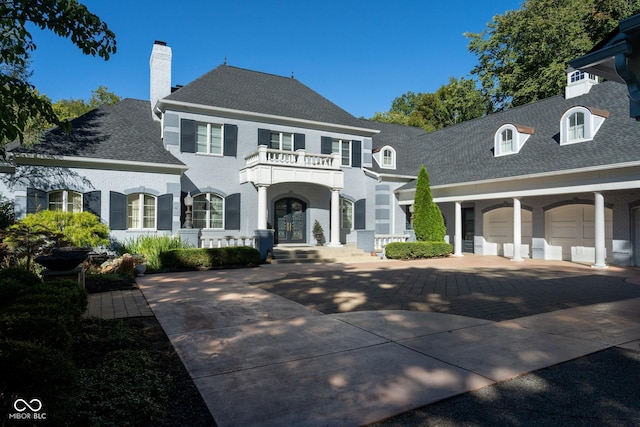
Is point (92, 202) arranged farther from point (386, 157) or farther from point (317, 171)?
point (386, 157)

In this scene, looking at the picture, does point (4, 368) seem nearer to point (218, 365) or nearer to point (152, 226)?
point (218, 365)

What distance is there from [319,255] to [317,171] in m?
4.17

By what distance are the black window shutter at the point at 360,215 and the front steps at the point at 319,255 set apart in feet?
9.99

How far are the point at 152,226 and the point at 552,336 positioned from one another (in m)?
15.1

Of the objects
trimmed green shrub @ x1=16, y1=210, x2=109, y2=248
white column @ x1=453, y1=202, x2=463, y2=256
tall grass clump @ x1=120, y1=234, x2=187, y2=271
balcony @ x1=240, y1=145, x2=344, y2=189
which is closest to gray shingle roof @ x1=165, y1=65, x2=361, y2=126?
balcony @ x1=240, y1=145, x2=344, y2=189

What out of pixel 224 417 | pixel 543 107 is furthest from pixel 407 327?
pixel 543 107

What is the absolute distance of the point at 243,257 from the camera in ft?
49.9

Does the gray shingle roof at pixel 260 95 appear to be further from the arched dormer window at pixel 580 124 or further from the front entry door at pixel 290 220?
the arched dormer window at pixel 580 124

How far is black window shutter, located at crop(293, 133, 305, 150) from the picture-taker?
809 inches

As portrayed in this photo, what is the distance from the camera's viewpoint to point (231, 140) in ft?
61.9

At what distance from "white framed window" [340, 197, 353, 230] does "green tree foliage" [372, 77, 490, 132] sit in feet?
63.7

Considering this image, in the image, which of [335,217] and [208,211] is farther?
[335,217]

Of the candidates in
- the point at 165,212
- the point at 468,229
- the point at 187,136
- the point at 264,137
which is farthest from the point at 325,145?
the point at 468,229

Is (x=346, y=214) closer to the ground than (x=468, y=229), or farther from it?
farther from it
